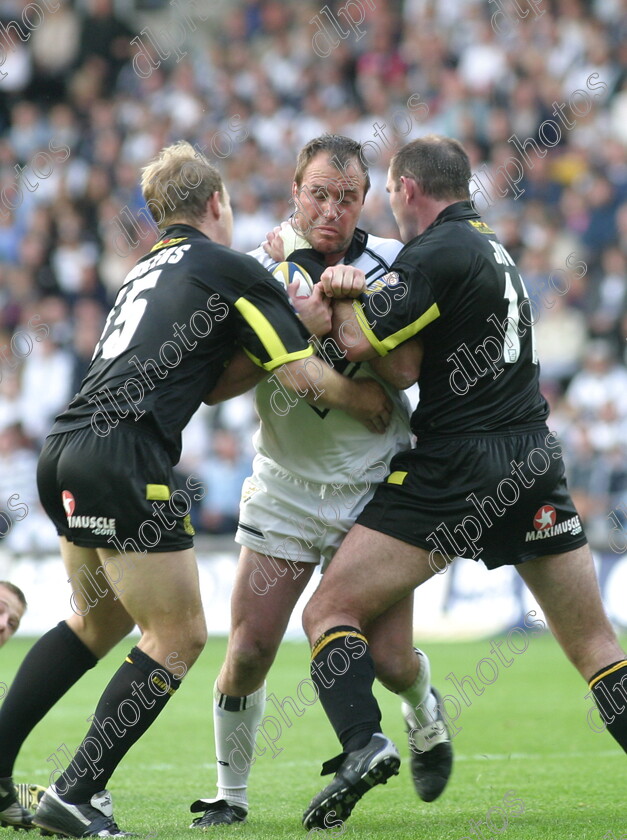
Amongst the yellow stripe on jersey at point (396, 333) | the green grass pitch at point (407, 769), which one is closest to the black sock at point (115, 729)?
the green grass pitch at point (407, 769)

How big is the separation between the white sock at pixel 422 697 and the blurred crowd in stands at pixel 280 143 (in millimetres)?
6805

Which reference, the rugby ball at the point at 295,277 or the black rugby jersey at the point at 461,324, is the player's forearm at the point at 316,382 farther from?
the rugby ball at the point at 295,277

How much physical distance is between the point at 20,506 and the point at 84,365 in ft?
6.91

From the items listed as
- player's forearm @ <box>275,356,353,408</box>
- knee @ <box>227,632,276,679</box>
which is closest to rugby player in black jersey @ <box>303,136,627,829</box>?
player's forearm @ <box>275,356,353,408</box>

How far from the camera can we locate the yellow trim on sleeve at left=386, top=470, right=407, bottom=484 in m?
4.46

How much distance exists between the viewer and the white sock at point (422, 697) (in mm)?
4984

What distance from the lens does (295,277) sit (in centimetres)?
468

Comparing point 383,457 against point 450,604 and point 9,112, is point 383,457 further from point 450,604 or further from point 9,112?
point 9,112

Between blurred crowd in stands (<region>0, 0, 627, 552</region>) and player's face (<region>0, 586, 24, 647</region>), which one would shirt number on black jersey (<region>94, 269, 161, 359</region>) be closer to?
player's face (<region>0, 586, 24, 647</region>)

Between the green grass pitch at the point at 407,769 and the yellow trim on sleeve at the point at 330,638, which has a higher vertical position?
the yellow trim on sleeve at the point at 330,638

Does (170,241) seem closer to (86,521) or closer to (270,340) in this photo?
(270,340)

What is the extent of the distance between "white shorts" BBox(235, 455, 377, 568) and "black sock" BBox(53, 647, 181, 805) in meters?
0.87

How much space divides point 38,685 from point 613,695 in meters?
2.20

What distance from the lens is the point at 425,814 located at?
4.82m
